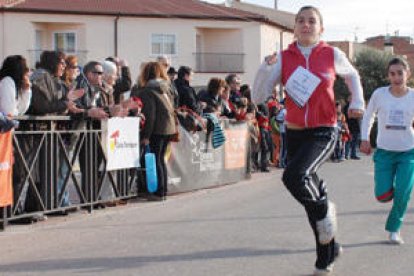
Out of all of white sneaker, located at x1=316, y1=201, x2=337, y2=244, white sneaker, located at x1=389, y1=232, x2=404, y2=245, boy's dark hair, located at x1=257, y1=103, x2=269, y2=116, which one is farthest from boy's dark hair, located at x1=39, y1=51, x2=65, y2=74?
boy's dark hair, located at x1=257, y1=103, x2=269, y2=116

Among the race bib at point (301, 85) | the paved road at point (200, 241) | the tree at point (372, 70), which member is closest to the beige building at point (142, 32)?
the tree at point (372, 70)

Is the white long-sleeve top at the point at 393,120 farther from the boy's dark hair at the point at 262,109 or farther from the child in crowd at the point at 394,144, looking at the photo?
the boy's dark hair at the point at 262,109

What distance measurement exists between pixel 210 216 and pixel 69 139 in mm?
2159

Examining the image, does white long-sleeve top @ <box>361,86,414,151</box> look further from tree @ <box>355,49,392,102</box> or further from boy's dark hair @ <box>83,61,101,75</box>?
tree @ <box>355,49,392,102</box>

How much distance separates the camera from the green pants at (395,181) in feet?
27.6

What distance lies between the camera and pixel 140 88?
482 inches

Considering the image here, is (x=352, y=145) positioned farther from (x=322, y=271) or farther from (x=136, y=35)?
(x=136, y=35)

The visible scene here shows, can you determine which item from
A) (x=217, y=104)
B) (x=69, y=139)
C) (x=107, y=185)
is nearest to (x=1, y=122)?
(x=69, y=139)

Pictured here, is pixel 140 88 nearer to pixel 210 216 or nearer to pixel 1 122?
pixel 210 216

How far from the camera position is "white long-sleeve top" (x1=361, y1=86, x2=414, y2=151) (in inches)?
338

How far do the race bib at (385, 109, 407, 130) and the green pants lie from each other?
0.94ft

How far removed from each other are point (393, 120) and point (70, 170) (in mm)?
4210

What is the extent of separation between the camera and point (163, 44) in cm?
4694

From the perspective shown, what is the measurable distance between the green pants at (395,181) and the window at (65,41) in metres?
38.6
